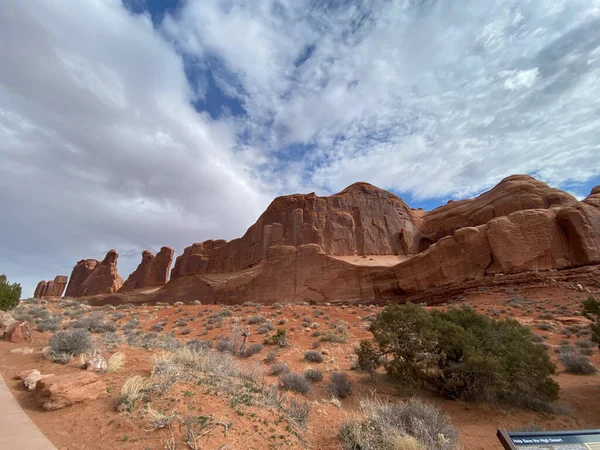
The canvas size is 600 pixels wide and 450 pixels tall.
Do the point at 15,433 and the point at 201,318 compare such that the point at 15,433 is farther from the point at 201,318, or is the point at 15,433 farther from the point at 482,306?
the point at 482,306

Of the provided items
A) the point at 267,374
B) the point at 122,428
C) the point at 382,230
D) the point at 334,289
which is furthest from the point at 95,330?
the point at 382,230

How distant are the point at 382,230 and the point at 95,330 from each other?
4062 centimetres

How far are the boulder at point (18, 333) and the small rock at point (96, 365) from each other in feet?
14.0

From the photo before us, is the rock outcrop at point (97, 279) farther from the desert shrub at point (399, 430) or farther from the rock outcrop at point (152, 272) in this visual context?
the desert shrub at point (399, 430)

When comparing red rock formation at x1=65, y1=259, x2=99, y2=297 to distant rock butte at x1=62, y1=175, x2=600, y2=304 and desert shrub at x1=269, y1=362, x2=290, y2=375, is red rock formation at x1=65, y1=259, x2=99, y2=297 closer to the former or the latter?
distant rock butte at x1=62, y1=175, x2=600, y2=304

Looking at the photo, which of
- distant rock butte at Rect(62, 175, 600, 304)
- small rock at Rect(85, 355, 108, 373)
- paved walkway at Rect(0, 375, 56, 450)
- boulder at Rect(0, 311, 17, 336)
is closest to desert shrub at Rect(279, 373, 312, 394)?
small rock at Rect(85, 355, 108, 373)

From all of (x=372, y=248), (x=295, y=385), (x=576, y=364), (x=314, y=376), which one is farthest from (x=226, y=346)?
(x=372, y=248)

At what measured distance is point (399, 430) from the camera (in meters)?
4.64

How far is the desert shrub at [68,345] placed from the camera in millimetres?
7168

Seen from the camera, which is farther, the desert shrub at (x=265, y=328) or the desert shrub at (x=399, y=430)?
the desert shrub at (x=265, y=328)

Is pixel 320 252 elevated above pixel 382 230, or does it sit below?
below

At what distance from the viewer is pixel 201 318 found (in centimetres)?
2025

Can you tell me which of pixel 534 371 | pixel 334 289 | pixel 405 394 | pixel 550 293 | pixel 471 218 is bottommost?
pixel 405 394

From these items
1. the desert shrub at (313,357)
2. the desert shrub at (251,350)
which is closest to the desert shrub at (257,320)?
→ the desert shrub at (251,350)
